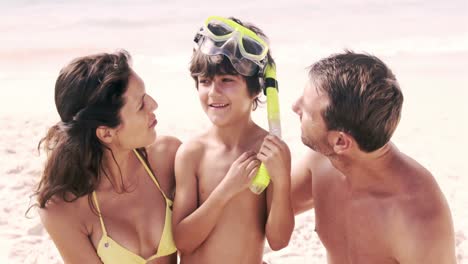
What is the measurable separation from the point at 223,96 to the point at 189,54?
37.8 feet

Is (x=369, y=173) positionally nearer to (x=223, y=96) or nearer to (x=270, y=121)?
(x=270, y=121)

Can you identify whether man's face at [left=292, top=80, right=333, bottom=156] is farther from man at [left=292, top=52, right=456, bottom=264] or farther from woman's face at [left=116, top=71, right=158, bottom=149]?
woman's face at [left=116, top=71, right=158, bottom=149]

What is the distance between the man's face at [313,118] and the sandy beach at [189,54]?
7.58 ft

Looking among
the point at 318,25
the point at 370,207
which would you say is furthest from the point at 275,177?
the point at 318,25

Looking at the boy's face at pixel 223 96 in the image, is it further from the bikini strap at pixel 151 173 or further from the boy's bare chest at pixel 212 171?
the bikini strap at pixel 151 173

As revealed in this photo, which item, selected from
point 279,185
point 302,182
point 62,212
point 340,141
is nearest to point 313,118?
point 340,141

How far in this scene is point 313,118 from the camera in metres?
2.99

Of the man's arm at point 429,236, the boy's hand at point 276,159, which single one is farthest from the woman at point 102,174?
the man's arm at point 429,236

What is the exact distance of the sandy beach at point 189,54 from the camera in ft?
20.2

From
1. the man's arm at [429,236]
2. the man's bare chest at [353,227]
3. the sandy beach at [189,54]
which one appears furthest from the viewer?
the sandy beach at [189,54]

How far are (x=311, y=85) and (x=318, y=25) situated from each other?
1328 centimetres

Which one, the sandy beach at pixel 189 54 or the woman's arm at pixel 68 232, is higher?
the woman's arm at pixel 68 232

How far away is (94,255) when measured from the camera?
3.03 meters

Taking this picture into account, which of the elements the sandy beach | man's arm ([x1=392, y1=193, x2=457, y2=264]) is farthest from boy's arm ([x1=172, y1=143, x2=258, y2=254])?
the sandy beach
